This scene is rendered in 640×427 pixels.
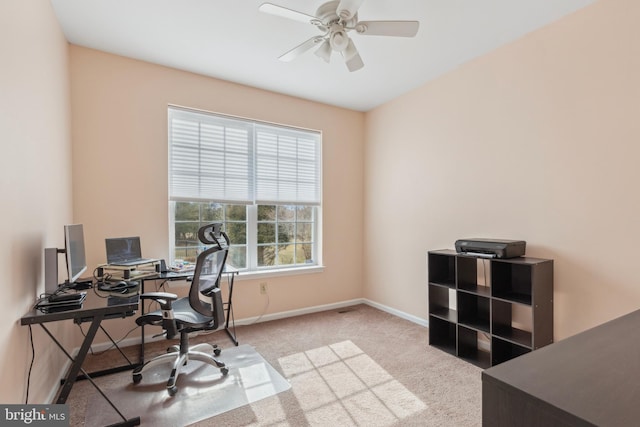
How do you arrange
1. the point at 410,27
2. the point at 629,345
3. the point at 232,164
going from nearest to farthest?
the point at 629,345, the point at 410,27, the point at 232,164

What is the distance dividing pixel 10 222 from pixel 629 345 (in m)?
2.55

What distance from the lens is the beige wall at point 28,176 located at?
145 centimetres

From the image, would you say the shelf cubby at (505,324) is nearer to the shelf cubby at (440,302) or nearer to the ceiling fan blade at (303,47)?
the shelf cubby at (440,302)

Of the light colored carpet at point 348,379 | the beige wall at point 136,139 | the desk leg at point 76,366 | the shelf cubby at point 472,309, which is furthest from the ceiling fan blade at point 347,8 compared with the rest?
the light colored carpet at point 348,379

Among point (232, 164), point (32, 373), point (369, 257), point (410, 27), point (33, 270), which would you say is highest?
point (410, 27)

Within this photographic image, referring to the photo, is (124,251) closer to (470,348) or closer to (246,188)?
(246,188)

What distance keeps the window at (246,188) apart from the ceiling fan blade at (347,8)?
188 cm

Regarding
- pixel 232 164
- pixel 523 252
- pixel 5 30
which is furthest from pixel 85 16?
pixel 523 252

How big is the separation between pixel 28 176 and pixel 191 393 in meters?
1.69

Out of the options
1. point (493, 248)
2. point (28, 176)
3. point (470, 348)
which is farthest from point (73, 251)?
point (470, 348)

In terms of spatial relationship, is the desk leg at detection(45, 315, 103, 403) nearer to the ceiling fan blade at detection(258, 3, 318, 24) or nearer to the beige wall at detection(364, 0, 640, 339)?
the ceiling fan blade at detection(258, 3, 318, 24)

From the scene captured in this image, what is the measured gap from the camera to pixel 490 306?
248cm

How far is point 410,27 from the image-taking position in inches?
78.2

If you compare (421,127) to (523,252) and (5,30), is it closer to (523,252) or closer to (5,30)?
(523,252)
